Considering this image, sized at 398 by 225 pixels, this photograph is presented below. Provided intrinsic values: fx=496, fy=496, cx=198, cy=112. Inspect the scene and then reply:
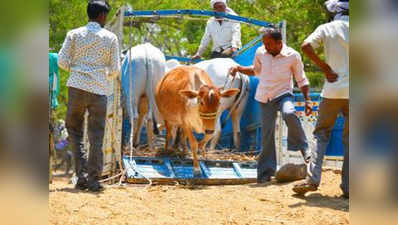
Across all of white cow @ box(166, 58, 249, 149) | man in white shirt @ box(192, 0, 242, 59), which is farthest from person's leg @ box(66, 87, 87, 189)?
man in white shirt @ box(192, 0, 242, 59)

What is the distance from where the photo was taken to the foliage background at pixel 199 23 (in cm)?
1060

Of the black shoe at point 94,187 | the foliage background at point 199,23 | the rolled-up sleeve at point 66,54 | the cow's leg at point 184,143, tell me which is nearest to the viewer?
the rolled-up sleeve at point 66,54

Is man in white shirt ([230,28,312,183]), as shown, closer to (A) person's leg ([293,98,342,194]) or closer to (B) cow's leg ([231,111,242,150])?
(A) person's leg ([293,98,342,194])

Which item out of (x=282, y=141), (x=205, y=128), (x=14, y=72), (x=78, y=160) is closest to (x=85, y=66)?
(x=78, y=160)

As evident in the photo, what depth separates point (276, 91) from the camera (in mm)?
6078

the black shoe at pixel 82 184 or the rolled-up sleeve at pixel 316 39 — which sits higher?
the rolled-up sleeve at pixel 316 39

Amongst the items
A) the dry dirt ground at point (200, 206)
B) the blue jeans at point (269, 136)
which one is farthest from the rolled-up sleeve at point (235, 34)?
the dry dirt ground at point (200, 206)

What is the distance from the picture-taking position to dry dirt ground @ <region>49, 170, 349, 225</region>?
4.25 metres

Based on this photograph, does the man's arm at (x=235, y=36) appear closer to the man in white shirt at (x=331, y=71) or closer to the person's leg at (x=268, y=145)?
the person's leg at (x=268, y=145)

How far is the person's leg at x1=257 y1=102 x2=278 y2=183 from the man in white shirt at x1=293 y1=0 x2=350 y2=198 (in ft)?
4.09

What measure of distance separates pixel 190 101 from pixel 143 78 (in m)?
1.38

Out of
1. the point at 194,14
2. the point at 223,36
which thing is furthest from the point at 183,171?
the point at 223,36

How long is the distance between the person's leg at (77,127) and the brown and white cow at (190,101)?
1615mm

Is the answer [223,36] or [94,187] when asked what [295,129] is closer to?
[94,187]
